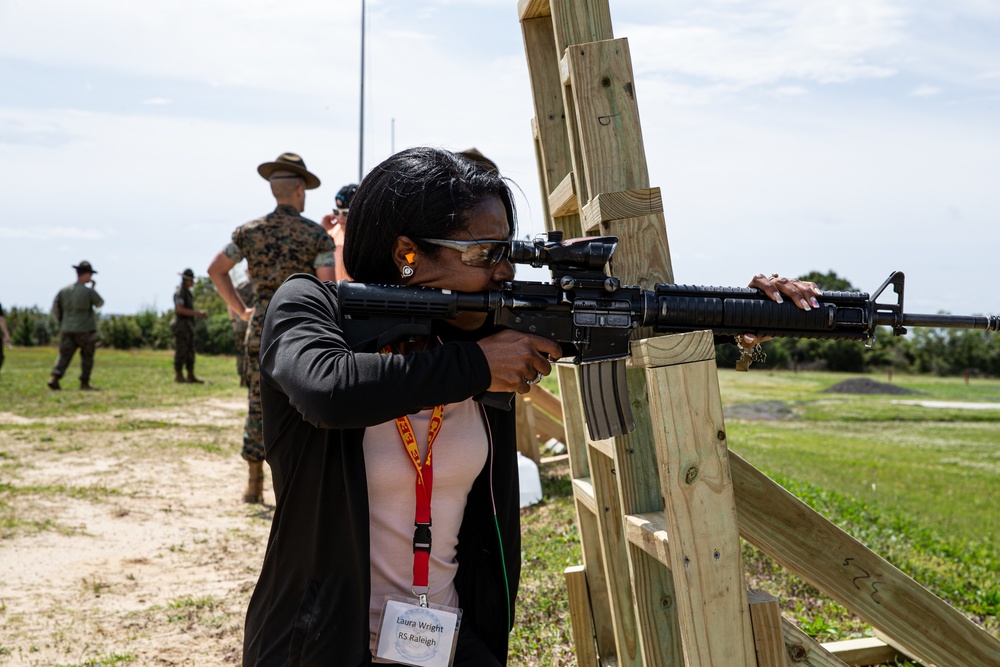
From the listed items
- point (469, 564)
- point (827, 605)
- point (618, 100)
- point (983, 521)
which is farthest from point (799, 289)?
point (983, 521)

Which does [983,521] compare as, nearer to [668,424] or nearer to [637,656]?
[637,656]

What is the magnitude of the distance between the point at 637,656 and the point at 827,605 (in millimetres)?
2023

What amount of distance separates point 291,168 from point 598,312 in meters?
4.99

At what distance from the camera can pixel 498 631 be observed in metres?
2.52

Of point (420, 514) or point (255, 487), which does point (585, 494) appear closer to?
point (420, 514)

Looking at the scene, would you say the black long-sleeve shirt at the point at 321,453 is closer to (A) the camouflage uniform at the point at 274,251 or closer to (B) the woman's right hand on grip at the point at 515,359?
(B) the woman's right hand on grip at the point at 515,359

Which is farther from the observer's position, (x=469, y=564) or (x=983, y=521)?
(x=983, y=521)

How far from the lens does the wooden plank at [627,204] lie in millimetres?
2650

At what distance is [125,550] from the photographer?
6.36 m

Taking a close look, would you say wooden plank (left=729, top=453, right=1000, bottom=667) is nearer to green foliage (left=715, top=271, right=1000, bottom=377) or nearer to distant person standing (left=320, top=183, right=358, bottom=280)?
distant person standing (left=320, top=183, right=358, bottom=280)

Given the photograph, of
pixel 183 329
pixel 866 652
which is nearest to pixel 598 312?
pixel 866 652

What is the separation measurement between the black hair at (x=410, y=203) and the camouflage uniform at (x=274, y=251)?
4.20m

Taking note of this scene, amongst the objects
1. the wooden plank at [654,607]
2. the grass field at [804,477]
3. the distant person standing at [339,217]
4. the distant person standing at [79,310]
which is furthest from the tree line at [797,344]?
the wooden plank at [654,607]

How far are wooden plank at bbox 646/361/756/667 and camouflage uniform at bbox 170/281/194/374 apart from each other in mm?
17292
